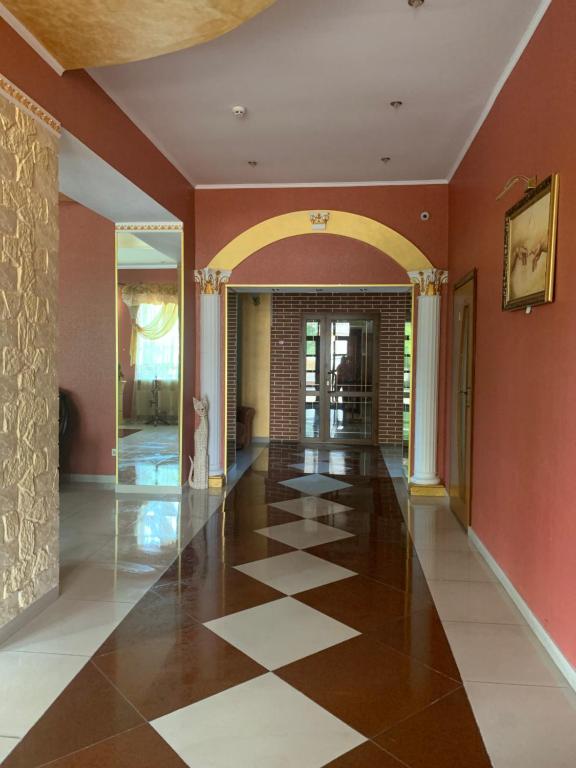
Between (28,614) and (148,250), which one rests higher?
(148,250)

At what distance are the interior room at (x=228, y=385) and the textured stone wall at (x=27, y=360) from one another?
2cm

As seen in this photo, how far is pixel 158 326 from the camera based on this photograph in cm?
543

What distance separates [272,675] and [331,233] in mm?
4282

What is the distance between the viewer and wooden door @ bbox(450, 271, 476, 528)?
4.26 m

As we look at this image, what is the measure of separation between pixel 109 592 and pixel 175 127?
3.33 m

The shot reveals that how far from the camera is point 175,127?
4.24m

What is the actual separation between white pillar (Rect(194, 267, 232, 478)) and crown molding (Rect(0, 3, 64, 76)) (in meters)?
2.76

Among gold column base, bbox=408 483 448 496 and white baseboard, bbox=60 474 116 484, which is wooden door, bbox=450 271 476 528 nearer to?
gold column base, bbox=408 483 448 496

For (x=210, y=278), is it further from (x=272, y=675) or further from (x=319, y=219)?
(x=272, y=675)

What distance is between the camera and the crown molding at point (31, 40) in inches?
97.5

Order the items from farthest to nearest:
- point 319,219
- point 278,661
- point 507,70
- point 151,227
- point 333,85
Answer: point 319,219 → point 151,227 → point 333,85 → point 507,70 → point 278,661

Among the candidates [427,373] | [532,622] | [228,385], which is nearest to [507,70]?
[427,373]

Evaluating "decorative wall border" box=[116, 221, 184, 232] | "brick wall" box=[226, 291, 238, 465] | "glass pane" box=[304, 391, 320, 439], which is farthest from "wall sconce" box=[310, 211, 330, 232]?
"glass pane" box=[304, 391, 320, 439]

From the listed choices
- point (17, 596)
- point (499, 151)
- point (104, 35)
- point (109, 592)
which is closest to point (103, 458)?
point (109, 592)
